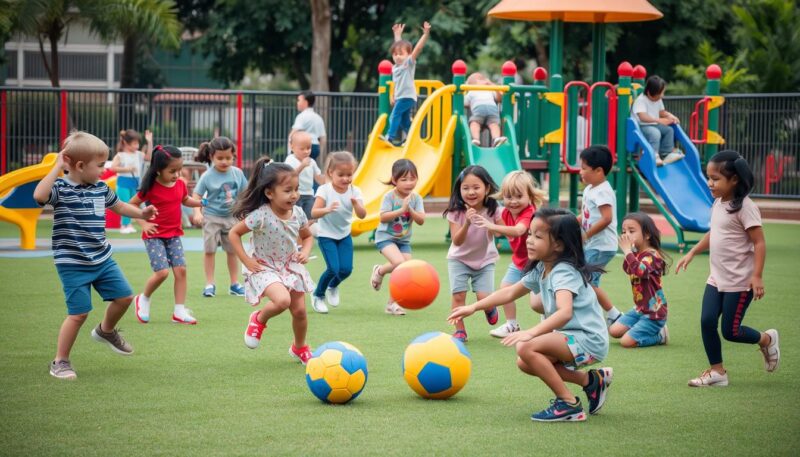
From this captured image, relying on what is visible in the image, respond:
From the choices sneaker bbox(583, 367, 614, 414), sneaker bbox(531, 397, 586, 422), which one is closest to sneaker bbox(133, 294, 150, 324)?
sneaker bbox(531, 397, 586, 422)

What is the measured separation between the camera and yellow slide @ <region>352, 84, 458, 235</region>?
15641 millimetres

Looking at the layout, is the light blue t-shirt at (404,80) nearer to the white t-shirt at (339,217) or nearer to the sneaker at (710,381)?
the white t-shirt at (339,217)

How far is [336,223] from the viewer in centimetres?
1012

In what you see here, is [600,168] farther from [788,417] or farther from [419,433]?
[419,433]

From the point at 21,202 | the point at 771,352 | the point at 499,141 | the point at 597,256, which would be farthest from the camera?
the point at 499,141

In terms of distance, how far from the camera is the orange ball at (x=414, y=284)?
810 centimetres

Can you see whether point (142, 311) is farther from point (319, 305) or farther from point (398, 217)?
point (398, 217)

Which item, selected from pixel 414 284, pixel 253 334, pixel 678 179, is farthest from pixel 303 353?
pixel 678 179

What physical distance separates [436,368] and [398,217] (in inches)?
143

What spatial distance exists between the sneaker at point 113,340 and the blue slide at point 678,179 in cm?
963

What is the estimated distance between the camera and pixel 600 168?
8.88 meters

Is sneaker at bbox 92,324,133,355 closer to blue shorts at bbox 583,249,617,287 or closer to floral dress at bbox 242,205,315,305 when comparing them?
floral dress at bbox 242,205,315,305

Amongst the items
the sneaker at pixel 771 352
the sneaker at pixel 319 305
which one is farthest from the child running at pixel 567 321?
the sneaker at pixel 319 305

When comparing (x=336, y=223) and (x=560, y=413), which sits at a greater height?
(x=336, y=223)
